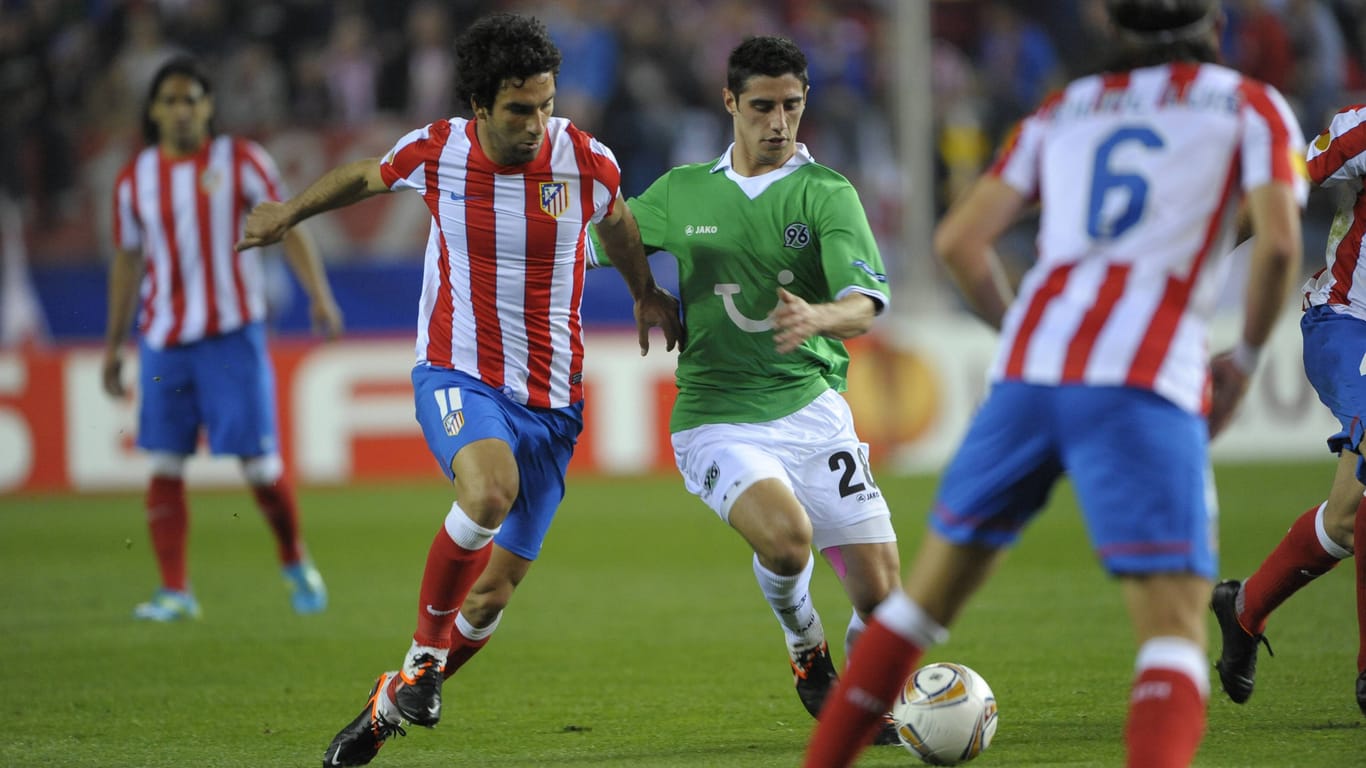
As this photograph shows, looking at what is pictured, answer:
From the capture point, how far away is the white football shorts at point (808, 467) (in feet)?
17.6

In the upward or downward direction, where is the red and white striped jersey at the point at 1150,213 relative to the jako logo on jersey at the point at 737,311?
upward

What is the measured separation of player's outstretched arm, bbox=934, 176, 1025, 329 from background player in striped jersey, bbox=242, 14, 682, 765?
6.03 ft

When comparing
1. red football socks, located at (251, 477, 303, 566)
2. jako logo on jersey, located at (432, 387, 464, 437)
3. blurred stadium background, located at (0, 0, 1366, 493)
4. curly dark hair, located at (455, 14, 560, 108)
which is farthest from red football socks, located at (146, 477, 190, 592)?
blurred stadium background, located at (0, 0, 1366, 493)

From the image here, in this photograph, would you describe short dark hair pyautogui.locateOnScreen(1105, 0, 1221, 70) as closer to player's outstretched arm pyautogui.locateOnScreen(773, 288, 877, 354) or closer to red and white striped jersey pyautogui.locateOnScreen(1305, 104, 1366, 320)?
player's outstretched arm pyautogui.locateOnScreen(773, 288, 877, 354)

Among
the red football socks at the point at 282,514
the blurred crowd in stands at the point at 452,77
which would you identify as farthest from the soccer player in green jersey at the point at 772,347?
the blurred crowd in stands at the point at 452,77

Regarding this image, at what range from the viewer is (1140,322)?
3508mm

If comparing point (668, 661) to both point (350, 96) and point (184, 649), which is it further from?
point (350, 96)

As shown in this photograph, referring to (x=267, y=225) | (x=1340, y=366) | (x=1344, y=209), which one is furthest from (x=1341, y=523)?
(x=267, y=225)

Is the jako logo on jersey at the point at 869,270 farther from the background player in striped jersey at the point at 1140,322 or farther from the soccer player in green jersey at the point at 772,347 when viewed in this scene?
the background player in striped jersey at the point at 1140,322

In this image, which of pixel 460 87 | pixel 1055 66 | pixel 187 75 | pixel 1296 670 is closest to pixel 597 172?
pixel 460 87

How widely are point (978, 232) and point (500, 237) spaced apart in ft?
7.01

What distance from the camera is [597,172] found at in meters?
5.47

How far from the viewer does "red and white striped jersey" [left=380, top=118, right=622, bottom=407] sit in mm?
5414

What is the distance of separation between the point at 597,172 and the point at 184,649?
3.40 meters
